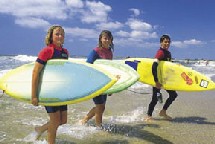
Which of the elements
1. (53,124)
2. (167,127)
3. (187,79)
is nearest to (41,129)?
(53,124)

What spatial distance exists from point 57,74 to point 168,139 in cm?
207

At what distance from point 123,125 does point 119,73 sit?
1184mm

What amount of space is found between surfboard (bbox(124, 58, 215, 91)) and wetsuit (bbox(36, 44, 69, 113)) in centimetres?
294

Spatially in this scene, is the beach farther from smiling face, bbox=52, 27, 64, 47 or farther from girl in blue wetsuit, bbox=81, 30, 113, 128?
smiling face, bbox=52, 27, 64, 47

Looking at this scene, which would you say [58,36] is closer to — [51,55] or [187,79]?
[51,55]

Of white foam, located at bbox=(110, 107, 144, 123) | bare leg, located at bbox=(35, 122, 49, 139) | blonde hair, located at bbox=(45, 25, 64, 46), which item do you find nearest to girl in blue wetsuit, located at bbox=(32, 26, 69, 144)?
blonde hair, located at bbox=(45, 25, 64, 46)

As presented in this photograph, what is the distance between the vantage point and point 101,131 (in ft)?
18.5

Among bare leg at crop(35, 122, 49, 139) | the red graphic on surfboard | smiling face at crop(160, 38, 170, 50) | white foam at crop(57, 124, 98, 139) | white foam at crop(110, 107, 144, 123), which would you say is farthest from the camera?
the red graphic on surfboard

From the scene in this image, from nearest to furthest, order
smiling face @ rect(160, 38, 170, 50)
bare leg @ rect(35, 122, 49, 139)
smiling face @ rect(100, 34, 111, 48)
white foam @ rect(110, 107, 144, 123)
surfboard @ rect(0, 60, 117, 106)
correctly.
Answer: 1. surfboard @ rect(0, 60, 117, 106)
2. bare leg @ rect(35, 122, 49, 139)
3. smiling face @ rect(100, 34, 111, 48)
4. smiling face @ rect(160, 38, 170, 50)
5. white foam @ rect(110, 107, 144, 123)

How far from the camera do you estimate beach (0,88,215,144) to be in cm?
519

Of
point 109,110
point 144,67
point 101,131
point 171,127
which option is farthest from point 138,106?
point 101,131

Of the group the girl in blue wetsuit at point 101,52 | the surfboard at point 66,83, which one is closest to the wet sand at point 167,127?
the girl in blue wetsuit at point 101,52

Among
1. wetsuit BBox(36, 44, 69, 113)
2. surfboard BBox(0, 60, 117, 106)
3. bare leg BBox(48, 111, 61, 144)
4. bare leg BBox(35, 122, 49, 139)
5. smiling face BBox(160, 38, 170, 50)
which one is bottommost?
bare leg BBox(35, 122, 49, 139)

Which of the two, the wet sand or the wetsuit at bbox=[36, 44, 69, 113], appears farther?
the wet sand
